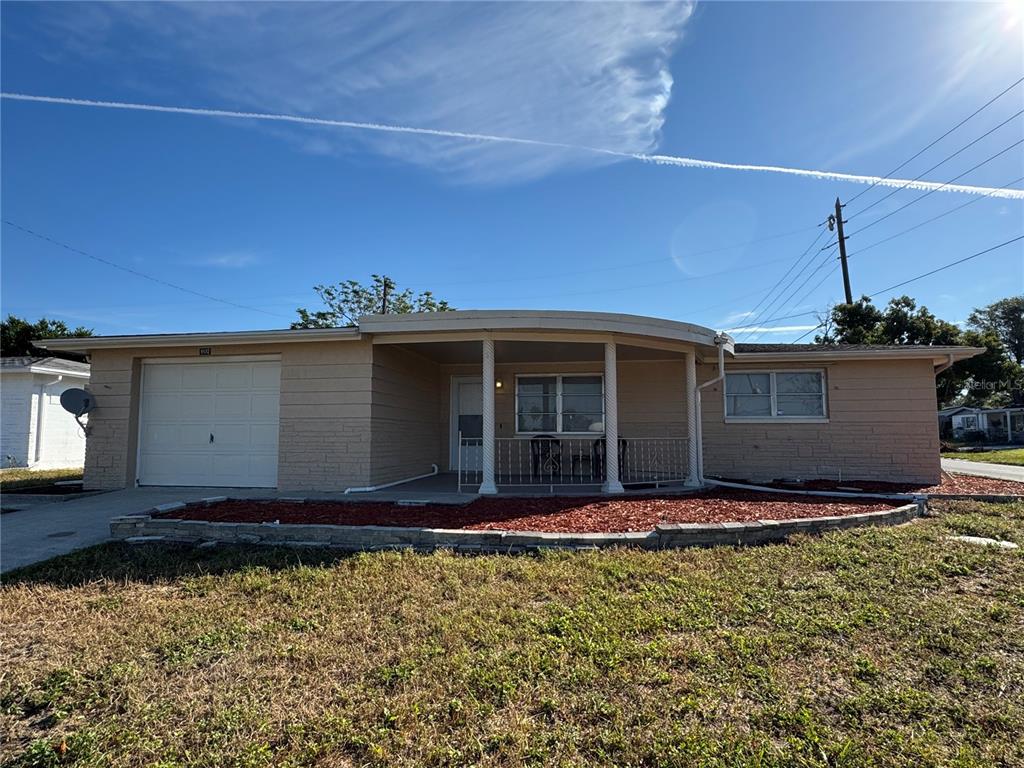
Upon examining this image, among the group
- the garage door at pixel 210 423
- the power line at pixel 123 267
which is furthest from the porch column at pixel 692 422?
the power line at pixel 123 267

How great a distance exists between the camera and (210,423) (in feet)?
31.2

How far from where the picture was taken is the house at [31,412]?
14633mm

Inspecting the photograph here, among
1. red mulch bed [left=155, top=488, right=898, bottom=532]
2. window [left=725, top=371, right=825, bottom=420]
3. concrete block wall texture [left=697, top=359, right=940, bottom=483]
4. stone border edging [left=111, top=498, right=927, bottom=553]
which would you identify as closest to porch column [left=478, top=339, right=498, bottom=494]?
red mulch bed [left=155, top=488, right=898, bottom=532]

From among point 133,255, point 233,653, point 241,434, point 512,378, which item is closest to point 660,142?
point 512,378

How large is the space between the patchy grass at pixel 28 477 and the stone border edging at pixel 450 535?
7.06 meters

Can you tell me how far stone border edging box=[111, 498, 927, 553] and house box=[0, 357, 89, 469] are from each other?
13.0 m

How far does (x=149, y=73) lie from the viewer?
9.31 meters

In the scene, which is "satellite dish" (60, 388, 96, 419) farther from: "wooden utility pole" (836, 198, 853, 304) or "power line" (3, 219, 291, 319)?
"wooden utility pole" (836, 198, 853, 304)

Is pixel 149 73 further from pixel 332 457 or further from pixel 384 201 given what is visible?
pixel 332 457

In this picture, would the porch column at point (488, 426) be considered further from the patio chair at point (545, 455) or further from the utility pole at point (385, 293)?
the utility pole at point (385, 293)

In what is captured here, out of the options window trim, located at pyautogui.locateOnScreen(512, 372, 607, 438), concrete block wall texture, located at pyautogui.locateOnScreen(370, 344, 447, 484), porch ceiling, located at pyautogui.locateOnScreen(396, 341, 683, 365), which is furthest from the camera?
window trim, located at pyautogui.locateOnScreen(512, 372, 607, 438)

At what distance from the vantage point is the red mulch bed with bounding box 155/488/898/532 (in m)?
5.87

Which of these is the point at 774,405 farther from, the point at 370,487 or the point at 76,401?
the point at 76,401

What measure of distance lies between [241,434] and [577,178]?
1038 centimetres
